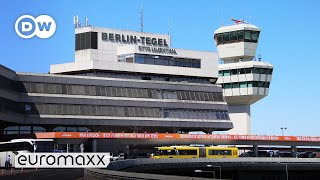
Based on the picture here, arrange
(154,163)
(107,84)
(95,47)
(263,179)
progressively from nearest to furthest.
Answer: (154,163) → (263,179) → (107,84) → (95,47)

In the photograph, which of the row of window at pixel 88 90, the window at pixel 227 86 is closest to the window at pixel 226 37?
the window at pixel 227 86

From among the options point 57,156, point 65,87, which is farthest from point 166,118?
point 57,156

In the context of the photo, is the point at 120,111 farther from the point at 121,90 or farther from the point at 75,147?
the point at 75,147

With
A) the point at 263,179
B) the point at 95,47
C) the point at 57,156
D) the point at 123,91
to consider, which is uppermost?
the point at 95,47

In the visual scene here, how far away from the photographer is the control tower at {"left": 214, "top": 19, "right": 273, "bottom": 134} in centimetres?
14825

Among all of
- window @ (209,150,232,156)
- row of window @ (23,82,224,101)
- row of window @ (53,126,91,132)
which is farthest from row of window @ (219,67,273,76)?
window @ (209,150,232,156)

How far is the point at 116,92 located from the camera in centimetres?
11881

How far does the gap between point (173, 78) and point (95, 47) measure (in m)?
19.6

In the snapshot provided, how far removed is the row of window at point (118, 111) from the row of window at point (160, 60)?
12.2m

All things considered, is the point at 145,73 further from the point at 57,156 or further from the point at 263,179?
the point at 57,156

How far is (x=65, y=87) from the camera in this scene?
11375cm

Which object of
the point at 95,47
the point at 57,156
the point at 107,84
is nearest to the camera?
the point at 57,156

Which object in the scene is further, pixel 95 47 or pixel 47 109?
pixel 95 47

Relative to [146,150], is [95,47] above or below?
above
